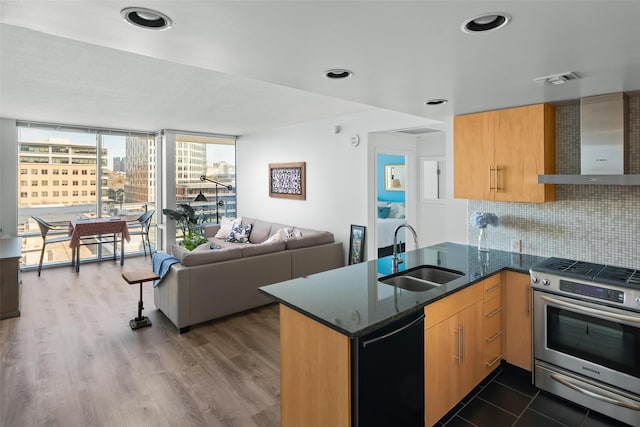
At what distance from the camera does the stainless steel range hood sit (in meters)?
2.34

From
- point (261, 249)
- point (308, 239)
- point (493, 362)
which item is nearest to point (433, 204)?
point (308, 239)

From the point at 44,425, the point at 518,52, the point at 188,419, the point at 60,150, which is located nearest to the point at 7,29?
the point at 44,425

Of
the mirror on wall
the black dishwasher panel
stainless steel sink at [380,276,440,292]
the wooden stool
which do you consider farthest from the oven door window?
the mirror on wall

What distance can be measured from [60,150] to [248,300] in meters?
4.88

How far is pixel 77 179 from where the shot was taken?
6434 millimetres

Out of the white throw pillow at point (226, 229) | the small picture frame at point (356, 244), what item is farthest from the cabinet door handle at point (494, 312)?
the white throw pillow at point (226, 229)

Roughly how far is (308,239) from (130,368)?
249cm

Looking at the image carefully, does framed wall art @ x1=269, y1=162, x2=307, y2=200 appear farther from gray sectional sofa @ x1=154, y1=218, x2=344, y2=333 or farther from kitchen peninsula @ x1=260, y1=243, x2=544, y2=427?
kitchen peninsula @ x1=260, y1=243, x2=544, y2=427

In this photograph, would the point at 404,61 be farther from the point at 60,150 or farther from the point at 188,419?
the point at 60,150

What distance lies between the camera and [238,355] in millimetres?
3092

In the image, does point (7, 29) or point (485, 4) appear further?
point (7, 29)

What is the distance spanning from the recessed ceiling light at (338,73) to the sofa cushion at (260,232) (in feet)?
14.0

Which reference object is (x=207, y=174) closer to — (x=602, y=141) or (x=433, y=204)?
(x=433, y=204)

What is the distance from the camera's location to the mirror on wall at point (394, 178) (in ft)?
23.0
